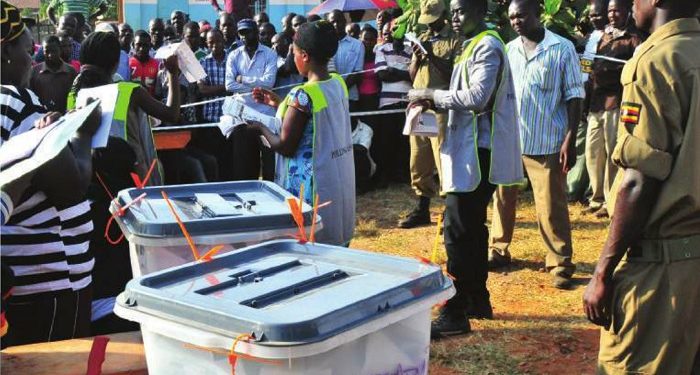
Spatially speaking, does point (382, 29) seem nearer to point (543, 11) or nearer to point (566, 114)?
point (543, 11)

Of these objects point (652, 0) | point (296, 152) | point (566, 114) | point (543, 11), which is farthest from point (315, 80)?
point (543, 11)

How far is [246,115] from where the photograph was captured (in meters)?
4.30

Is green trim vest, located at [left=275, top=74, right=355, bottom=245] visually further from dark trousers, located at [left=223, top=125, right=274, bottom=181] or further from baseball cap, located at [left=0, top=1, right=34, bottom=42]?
dark trousers, located at [left=223, top=125, right=274, bottom=181]

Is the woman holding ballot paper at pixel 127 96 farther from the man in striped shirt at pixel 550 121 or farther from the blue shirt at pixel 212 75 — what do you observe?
the blue shirt at pixel 212 75

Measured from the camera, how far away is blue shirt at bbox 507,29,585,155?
216 inches

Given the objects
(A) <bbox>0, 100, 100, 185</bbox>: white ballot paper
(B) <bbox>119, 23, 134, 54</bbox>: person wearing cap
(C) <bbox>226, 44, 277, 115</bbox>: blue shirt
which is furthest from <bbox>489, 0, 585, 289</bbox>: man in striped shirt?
(B) <bbox>119, 23, 134, 54</bbox>: person wearing cap

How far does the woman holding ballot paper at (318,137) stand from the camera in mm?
3859

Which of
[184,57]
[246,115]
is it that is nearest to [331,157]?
[246,115]

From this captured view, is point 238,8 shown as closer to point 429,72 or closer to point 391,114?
point 391,114

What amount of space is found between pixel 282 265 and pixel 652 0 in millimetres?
1458

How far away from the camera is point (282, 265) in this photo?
2193 mm

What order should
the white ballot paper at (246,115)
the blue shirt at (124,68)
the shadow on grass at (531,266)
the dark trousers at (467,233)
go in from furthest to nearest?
1. the blue shirt at (124,68)
2. the shadow on grass at (531,266)
3. the dark trousers at (467,233)
4. the white ballot paper at (246,115)

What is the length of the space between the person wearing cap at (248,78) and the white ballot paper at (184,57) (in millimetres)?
3369

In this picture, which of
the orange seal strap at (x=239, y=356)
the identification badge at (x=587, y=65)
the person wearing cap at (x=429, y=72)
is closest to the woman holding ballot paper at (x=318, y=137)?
the person wearing cap at (x=429, y=72)
